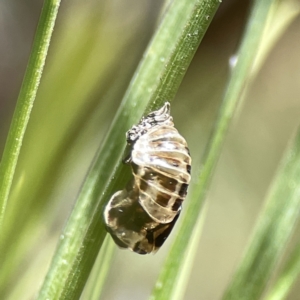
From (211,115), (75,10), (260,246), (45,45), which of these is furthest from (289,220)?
(75,10)

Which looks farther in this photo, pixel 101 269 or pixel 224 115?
pixel 101 269

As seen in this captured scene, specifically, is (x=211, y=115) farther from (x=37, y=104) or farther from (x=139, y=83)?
(x=139, y=83)

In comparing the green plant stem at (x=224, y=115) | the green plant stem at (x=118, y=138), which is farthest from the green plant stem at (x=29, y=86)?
the green plant stem at (x=224, y=115)

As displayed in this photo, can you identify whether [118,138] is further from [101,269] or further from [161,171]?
[101,269]

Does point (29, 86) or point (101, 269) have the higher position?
point (29, 86)

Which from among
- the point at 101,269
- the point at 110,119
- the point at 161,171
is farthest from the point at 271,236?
the point at 110,119
